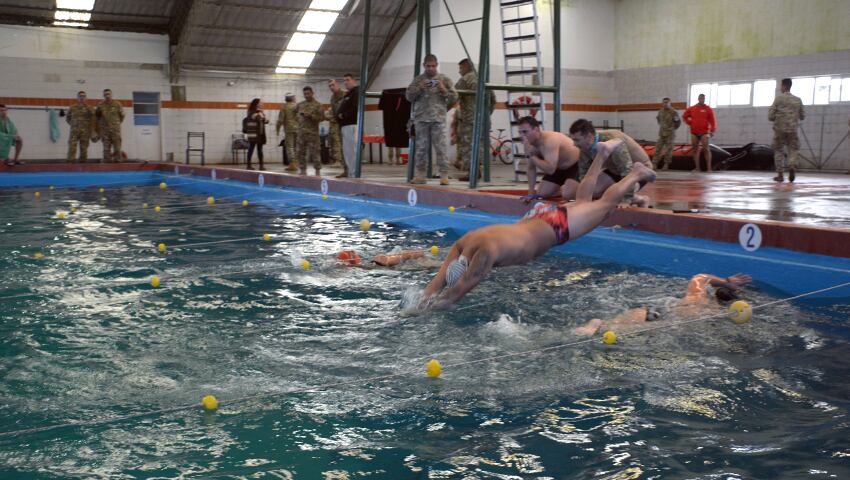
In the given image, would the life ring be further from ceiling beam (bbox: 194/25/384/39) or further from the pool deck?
ceiling beam (bbox: 194/25/384/39)

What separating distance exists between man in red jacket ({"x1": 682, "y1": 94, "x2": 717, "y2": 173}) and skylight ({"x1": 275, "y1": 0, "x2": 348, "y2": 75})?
10022 millimetres

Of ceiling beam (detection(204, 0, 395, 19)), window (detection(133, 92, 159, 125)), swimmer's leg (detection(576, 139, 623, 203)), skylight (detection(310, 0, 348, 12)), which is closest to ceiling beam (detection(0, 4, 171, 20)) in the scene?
window (detection(133, 92, 159, 125))

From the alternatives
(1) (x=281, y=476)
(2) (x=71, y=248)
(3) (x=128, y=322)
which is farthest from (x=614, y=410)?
(2) (x=71, y=248)

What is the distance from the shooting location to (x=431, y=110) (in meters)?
12.9

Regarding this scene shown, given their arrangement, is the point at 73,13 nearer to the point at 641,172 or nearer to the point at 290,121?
the point at 290,121

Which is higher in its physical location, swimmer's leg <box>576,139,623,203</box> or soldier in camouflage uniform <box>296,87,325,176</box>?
soldier in camouflage uniform <box>296,87,325,176</box>

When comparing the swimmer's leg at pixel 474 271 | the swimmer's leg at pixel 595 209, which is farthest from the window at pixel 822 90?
the swimmer's leg at pixel 474 271

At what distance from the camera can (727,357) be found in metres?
4.74

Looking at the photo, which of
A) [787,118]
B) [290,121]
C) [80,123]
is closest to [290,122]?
[290,121]

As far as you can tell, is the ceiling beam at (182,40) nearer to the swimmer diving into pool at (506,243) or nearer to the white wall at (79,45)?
the white wall at (79,45)

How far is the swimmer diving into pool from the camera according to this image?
5.02 meters

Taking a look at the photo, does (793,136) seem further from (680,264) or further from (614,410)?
(614,410)

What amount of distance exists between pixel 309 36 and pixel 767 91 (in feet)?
43.2

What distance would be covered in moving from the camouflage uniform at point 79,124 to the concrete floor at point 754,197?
9717mm
